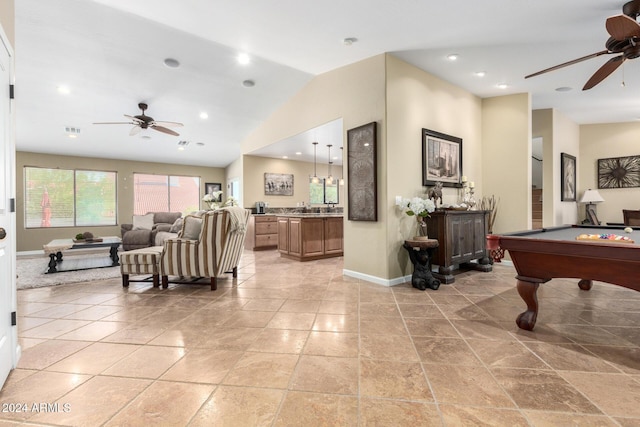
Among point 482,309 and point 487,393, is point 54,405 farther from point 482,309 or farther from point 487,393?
point 482,309

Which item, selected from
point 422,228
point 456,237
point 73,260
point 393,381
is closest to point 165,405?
point 393,381

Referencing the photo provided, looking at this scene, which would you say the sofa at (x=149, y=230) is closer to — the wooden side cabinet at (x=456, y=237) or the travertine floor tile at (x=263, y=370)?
the travertine floor tile at (x=263, y=370)

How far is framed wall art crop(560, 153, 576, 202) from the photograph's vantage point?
5.75m

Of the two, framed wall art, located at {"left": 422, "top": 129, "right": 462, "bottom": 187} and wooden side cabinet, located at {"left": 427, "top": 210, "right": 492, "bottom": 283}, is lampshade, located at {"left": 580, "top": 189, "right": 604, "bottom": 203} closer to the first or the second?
wooden side cabinet, located at {"left": 427, "top": 210, "right": 492, "bottom": 283}

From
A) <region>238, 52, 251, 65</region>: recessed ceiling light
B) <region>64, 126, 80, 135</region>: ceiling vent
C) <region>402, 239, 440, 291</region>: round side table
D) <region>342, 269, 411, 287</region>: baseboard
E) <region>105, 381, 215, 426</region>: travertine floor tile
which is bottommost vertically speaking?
<region>105, 381, 215, 426</region>: travertine floor tile

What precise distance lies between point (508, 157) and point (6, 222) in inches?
242

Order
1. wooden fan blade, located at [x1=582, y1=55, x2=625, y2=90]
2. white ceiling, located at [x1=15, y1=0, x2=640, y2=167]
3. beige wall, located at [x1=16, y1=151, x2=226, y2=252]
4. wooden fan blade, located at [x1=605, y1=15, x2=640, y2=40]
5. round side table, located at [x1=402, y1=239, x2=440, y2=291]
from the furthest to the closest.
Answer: beige wall, located at [x1=16, y1=151, x2=226, y2=252], round side table, located at [x1=402, y1=239, x2=440, y2=291], white ceiling, located at [x1=15, y1=0, x2=640, y2=167], wooden fan blade, located at [x1=582, y1=55, x2=625, y2=90], wooden fan blade, located at [x1=605, y1=15, x2=640, y2=40]

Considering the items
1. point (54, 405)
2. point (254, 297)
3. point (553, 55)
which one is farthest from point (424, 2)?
point (54, 405)

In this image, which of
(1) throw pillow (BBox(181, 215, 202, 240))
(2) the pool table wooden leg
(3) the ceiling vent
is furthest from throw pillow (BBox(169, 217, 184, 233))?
(2) the pool table wooden leg

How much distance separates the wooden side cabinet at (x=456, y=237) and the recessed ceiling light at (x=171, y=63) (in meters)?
4.22

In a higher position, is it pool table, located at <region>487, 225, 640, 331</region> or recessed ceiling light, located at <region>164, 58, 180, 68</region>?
recessed ceiling light, located at <region>164, 58, 180, 68</region>

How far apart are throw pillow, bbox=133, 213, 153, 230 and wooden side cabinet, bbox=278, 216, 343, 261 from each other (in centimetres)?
361

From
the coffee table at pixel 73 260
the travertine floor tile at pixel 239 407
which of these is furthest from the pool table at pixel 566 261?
the coffee table at pixel 73 260

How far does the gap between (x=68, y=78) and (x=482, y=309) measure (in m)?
6.44
